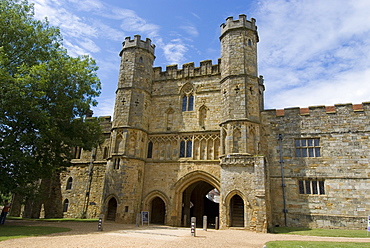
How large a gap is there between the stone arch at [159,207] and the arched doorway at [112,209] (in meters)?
2.00

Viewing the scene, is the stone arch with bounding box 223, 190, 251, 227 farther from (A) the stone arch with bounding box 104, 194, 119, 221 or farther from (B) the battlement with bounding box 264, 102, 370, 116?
(A) the stone arch with bounding box 104, 194, 119, 221

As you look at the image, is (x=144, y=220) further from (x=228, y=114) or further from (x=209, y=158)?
(x=228, y=114)

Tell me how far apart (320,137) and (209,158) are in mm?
6950

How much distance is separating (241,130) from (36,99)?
11306 mm

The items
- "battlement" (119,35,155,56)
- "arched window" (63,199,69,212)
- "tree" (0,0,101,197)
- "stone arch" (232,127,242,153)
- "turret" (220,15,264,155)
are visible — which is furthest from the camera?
"arched window" (63,199,69,212)

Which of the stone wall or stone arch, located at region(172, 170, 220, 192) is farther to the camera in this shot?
stone arch, located at region(172, 170, 220, 192)

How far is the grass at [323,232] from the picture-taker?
13.5 metres

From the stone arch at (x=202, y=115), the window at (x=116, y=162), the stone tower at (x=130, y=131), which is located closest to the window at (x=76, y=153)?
the stone tower at (x=130, y=131)

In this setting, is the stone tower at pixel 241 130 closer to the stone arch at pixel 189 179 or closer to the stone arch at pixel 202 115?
the stone arch at pixel 202 115

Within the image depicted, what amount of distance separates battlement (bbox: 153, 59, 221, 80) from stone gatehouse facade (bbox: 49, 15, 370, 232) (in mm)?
80

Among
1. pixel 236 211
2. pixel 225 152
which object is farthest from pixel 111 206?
pixel 225 152

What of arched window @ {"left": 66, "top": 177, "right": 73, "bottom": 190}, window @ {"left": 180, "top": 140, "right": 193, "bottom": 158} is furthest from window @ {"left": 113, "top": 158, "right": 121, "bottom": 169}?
arched window @ {"left": 66, "top": 177, "right": 73, "bottom": 190}

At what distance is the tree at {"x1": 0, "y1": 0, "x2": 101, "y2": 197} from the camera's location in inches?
527

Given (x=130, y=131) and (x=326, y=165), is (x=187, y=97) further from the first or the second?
(x=326, y=165)
